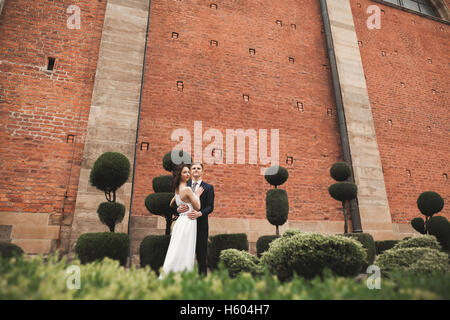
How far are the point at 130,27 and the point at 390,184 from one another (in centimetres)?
962

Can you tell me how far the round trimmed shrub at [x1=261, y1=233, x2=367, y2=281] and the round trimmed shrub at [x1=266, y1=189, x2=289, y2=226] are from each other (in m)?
2.47

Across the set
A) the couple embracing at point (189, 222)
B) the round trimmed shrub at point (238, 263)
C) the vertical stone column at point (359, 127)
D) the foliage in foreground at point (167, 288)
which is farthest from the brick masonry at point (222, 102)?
the foliage in foreground at point (167, 288)

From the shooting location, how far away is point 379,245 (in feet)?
23.9

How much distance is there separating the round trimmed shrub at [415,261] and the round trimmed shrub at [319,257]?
1.45 feet

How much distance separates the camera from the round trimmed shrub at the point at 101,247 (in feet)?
12.6

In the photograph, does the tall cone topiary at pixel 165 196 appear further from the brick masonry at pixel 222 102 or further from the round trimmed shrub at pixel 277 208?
the round trimmed shrub at pixel 277 208

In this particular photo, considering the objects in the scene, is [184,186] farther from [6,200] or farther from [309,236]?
[6,200]

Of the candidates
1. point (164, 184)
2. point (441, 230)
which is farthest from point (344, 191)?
point (164, 184)

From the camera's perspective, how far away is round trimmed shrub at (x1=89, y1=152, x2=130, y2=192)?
4.42 meters

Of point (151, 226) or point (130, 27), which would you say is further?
point (130, 27)

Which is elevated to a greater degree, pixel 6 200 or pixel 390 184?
pixel 390 184

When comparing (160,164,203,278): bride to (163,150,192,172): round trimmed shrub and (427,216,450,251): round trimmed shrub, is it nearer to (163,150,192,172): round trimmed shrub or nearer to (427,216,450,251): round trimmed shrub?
(163,150,192,172): round trimmed shrub

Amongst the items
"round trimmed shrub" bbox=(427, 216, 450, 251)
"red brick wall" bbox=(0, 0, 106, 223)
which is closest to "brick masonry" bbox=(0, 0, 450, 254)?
"red brick wall" bbox=(0, 0, 106, 223)
